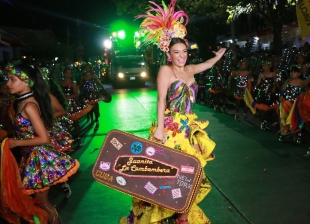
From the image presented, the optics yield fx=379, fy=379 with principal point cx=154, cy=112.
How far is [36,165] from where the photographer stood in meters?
3.74

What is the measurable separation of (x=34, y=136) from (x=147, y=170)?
1.20 metres

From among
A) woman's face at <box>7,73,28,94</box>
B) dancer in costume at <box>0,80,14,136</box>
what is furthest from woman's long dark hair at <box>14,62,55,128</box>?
dancer in costume at <box>0,80,14,136</box>

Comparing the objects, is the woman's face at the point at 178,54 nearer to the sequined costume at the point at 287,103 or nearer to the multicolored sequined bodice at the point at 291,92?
the sequined costume at the point at 287,103

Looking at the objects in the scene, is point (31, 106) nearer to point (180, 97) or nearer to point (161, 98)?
point (161, 98)

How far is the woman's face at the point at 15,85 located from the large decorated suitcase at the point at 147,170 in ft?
3.53

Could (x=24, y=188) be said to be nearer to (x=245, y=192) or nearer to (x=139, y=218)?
(x=139, y=218)

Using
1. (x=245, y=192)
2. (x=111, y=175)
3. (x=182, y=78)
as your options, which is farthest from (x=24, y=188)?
(x=245, y=192)

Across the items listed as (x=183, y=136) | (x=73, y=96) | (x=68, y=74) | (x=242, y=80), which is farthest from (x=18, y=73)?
(x=242, y=80)

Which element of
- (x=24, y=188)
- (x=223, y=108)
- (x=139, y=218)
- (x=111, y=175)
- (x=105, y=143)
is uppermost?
(x=105, y=143)

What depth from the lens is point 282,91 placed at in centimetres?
845

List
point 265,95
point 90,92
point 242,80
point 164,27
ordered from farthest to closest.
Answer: point 242,80 → point 90,92 → point 265,95 → point 164,27

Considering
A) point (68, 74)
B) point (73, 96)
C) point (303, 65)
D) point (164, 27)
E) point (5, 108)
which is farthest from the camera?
point (68, 74)

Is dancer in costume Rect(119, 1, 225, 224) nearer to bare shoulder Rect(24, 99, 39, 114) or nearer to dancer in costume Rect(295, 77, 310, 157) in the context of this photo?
bare shoulder Rect(24, 99, 39, 114)

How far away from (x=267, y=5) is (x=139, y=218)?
513 inches
